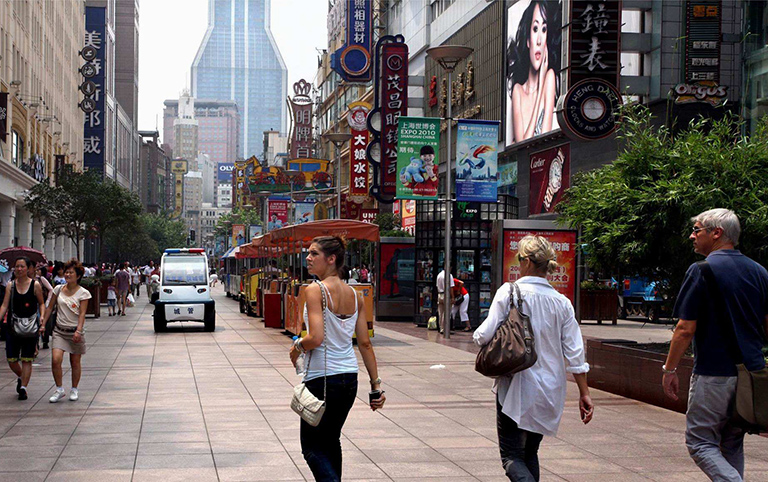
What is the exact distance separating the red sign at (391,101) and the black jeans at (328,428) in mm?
36102

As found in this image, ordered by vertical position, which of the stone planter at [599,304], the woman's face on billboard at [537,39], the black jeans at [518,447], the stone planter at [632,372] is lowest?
the stone planter at [599,304]

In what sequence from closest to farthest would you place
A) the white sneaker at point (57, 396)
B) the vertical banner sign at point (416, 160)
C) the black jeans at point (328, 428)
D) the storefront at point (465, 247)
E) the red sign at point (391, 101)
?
the black jeans at point (328, 428) → the white sneaker at point (57, 396) → the vertical banner sign at point (416, 160) → the storefront at point (465, 247) → the red sign at point (391, 101)

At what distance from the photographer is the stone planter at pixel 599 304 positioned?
29.5 metres

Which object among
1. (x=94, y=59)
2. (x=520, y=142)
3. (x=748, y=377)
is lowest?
(x=748, y=377)

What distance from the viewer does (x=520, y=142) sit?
39.7 metres

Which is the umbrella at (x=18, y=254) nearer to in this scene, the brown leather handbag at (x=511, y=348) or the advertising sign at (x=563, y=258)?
the advertising sign at (x=563, y=258)

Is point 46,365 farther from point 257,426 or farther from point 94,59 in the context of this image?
point 94,59

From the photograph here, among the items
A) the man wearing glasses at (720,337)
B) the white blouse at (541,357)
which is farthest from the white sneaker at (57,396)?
the man wearing glasses at (720,337)

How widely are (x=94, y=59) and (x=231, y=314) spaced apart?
1511 inches

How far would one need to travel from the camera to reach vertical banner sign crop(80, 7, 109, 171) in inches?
2613

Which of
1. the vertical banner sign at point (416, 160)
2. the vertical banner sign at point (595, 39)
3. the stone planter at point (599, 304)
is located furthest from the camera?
the stone planter at point (599, 304)

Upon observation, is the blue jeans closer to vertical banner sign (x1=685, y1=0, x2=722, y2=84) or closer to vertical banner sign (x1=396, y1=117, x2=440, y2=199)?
vertical banner sign (x1=396, y1=117, x2=440, y2=199)

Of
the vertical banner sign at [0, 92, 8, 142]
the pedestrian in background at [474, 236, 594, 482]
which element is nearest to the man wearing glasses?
the pedestrian in background at [474, 236, 594, 482]

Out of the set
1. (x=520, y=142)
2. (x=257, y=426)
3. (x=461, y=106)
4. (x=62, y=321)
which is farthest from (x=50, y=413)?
(x=461, y=106)
